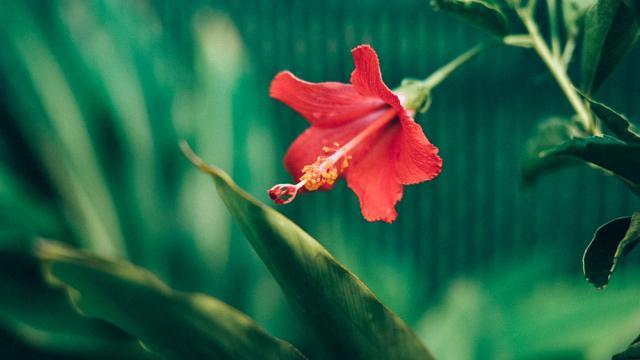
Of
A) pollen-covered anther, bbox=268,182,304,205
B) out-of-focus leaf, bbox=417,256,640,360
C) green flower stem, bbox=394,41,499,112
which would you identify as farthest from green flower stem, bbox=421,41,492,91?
out-of-focus leaf, bbox=417,256,640,360

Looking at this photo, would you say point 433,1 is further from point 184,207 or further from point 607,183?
point 607,183

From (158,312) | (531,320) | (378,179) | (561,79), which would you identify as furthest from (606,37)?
(531,320)

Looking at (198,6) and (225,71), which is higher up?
(198,6)

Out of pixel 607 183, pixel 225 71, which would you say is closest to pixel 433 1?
pixel 225 71

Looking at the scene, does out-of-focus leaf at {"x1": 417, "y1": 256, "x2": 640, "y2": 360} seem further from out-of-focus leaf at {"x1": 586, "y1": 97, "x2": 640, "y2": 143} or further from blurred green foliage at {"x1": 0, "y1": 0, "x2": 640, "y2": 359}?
out-of-focus leaf at {"x1": 586, "y1": 97, "x2": 640, "y2": 143}

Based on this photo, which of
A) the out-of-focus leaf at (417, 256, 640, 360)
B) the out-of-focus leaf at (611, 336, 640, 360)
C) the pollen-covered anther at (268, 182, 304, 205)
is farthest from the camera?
the out-of-focus leaf at (417, 256, 640, 360)
